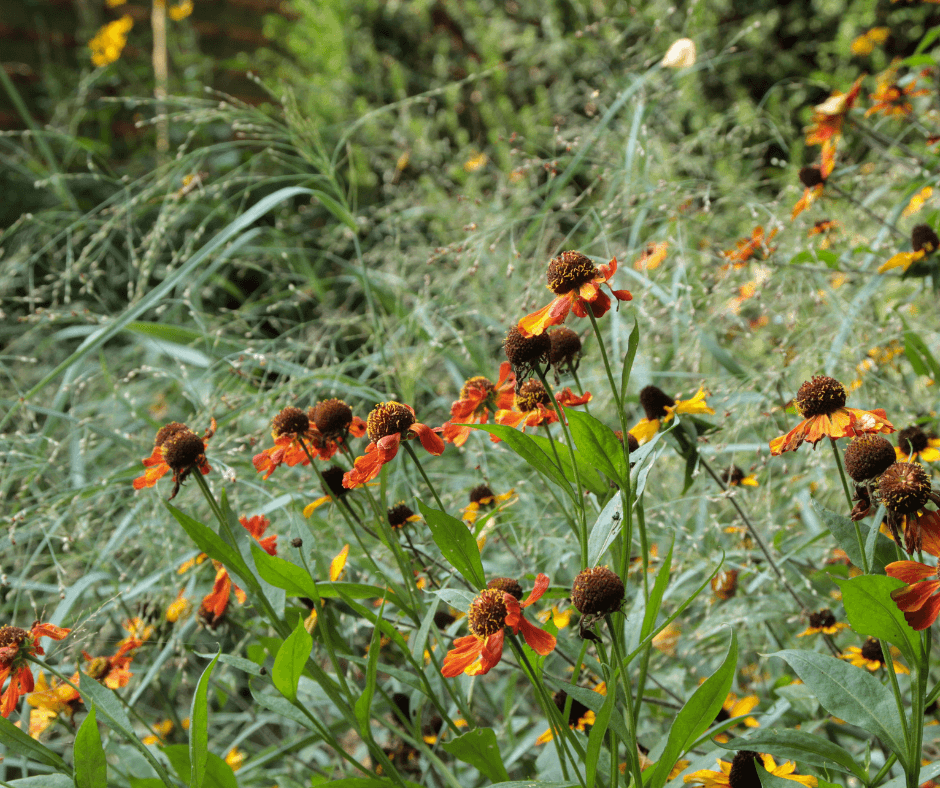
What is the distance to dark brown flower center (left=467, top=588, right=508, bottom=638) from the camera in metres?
0.52

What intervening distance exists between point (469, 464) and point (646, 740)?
49 centimetres

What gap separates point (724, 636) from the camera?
903 mm

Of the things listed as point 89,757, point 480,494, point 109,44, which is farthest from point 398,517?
point 109,44

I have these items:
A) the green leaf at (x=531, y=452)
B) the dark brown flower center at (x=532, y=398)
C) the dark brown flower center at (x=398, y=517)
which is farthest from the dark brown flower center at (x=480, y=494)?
the green leaf at (x=531, y=452)

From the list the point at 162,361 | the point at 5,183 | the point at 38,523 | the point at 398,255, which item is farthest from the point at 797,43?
the point at 38,523

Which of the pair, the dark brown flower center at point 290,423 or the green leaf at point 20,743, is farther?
the dark brown flower center at point 290,423

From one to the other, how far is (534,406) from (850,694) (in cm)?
33

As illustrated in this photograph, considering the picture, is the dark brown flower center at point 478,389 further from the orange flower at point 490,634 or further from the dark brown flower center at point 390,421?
the orange flower at point 490,634

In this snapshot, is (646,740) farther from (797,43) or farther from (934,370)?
(797,43)

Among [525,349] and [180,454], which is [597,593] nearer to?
[525,349]

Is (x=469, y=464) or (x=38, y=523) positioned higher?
(x=38, y=523)

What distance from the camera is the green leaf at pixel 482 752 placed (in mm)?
570

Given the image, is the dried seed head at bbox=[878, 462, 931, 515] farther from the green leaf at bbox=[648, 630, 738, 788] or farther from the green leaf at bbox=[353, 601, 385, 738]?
the green leaf at bbox=[353, 601, 385, 738]

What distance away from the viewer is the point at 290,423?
70cm
